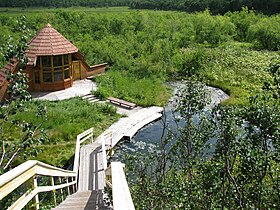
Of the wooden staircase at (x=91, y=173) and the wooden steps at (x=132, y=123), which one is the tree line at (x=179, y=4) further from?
the wooden staircase at (x=91, y=173)

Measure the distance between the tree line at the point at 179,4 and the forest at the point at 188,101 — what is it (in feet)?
40.9

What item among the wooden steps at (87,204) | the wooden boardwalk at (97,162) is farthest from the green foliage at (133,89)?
the wooden steps at (87,204)

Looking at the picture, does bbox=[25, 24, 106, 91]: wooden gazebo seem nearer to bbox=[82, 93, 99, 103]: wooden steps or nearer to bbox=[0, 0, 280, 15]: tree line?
bbox=[82, 93, 99, 103]: wooden steps

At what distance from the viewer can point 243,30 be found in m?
42.0

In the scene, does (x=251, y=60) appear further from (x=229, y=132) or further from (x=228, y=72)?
(x=229, y=132)

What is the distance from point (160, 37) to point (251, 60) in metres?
9.24

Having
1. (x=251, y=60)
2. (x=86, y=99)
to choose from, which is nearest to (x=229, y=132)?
(x=86, y=99)

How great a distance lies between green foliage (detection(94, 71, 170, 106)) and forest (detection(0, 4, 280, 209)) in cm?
7

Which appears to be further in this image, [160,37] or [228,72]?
[160,37]

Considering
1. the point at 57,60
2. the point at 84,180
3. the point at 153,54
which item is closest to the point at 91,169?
the point at 84,180

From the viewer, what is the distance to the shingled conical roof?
19891 millimetres

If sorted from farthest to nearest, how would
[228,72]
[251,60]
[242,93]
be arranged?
[251,60]
[228,72]
[242,93]

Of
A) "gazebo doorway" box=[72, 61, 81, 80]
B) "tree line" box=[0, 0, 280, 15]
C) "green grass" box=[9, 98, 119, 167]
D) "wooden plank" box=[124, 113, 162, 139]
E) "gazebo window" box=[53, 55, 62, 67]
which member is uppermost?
"tree line" box=[0, 0, 280, 15]

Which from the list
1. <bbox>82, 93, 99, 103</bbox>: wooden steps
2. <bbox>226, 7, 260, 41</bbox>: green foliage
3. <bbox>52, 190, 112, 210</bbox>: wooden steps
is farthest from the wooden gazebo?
<bbox>226, 7, 260, 41</bbox>: green foliage
